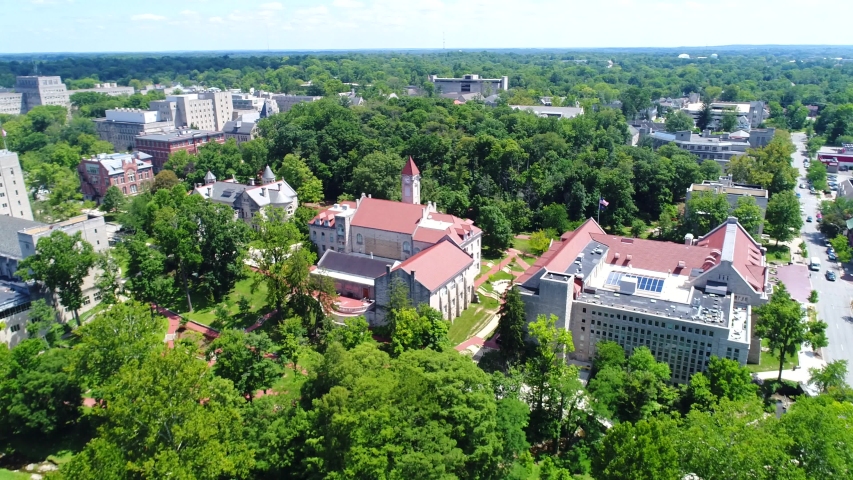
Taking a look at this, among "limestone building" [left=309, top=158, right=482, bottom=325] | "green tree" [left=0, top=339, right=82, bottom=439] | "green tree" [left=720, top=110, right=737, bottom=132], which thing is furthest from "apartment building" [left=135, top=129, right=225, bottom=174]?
"green tree" [left=720, top=110, right=737, bottom=132]

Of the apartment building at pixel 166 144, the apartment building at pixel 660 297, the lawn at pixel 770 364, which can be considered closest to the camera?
the apartment building at pixel 660 297

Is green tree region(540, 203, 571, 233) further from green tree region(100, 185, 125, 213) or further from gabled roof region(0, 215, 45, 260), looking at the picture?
green tree region(100, 185, 125, 213)

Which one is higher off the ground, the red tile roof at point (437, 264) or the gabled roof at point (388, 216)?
the gabled roof at point (388, 216)

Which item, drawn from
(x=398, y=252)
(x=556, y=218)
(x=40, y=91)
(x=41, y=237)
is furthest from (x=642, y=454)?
(x=40, y=91)

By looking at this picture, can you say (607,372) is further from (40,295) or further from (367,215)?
(40,295)

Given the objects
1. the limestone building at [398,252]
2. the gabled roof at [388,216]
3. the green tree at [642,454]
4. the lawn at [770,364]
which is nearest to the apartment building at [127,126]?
the limestone building at [398,252]

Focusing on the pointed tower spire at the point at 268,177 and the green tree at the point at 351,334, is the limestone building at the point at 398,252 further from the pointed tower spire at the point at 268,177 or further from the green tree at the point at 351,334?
the pointed tower spire at the point at 268,177
